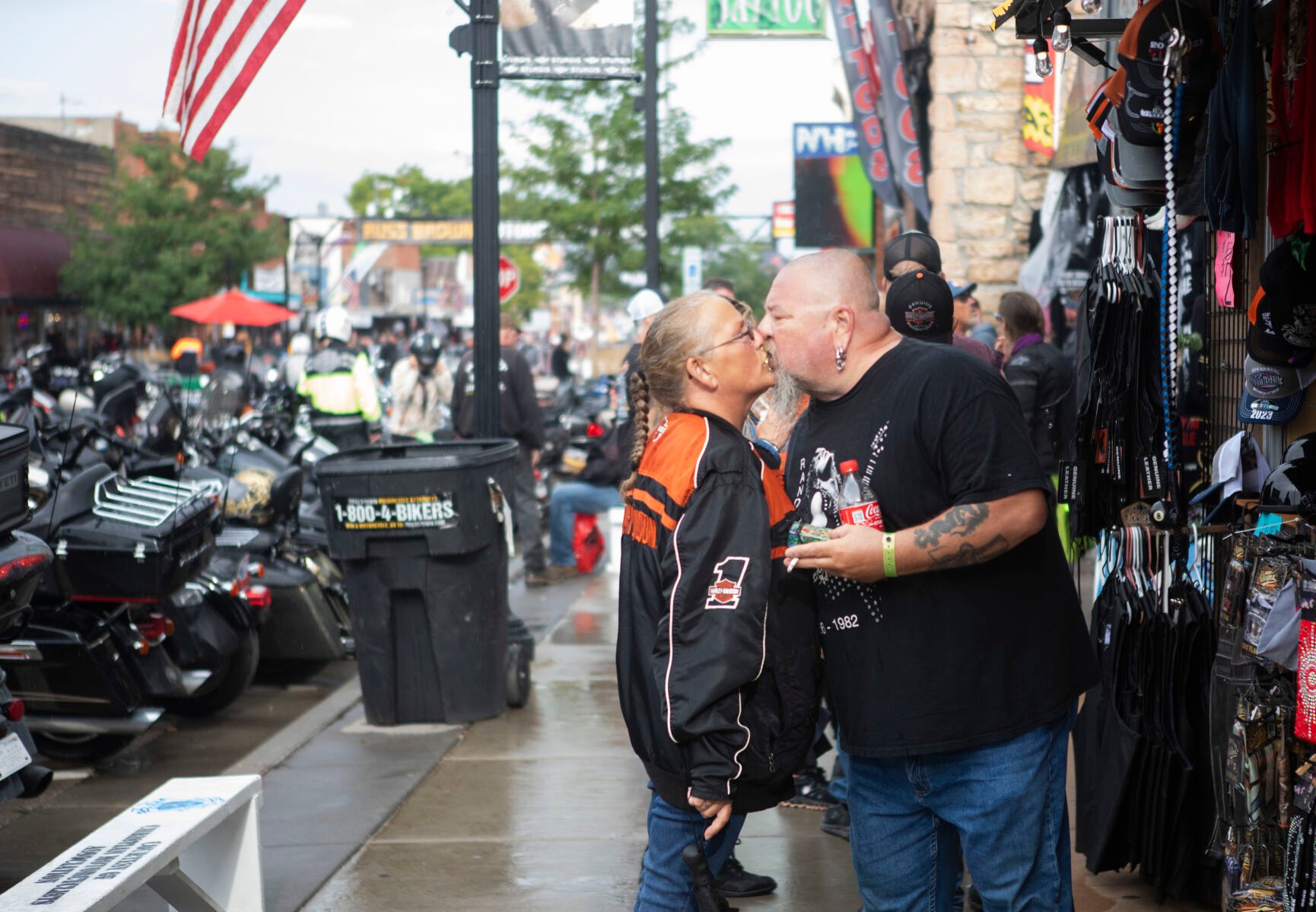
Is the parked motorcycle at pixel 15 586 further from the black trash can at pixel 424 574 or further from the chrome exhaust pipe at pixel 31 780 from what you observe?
the black trash can at pixel 424 574

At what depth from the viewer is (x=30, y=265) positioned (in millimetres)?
39188

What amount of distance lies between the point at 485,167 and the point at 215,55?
1.51 meters

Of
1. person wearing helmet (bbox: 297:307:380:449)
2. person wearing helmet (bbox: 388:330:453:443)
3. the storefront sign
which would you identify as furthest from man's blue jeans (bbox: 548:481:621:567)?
the storefront sign

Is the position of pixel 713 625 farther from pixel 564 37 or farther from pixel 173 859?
pixel 564 37

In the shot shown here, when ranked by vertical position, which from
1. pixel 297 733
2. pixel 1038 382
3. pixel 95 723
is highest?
pixel 1038 382

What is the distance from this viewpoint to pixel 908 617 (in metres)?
3.12

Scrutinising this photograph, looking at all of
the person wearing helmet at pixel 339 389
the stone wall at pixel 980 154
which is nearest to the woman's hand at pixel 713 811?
the person wearing helmet at pixel 339 389

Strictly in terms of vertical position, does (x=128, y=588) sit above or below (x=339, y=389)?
below

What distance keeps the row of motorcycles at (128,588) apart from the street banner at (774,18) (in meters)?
10.8

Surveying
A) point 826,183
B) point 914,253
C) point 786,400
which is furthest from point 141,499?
point 826,183

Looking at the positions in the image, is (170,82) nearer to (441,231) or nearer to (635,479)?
(635,479)

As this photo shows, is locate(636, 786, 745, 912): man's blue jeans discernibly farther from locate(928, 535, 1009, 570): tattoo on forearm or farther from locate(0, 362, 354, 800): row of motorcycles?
Answer: locate(0, 362, 354, 800): row of motorcycles

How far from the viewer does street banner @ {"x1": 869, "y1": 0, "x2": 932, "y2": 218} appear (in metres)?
14.4

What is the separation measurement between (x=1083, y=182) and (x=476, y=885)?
30.5 feet
